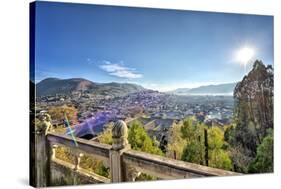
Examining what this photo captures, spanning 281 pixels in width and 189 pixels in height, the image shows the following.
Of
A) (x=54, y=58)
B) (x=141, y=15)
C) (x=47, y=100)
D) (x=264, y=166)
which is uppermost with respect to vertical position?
(x=141, y=15)

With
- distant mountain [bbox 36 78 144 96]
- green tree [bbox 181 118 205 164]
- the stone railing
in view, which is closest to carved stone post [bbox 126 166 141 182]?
the stone railing

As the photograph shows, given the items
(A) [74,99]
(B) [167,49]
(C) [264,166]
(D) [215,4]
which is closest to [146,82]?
(B) [167,49]

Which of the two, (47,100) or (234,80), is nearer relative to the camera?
(47,100)

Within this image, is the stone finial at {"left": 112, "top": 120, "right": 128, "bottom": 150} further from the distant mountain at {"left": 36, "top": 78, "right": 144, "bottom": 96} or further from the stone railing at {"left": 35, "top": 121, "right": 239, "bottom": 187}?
the distant mountain at {"left": 36, "top": 78, "right": 144, "bottom": 96}

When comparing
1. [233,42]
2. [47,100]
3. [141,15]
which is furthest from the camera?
[233,42]

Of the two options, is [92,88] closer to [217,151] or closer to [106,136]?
[106,136]

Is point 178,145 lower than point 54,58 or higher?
lower

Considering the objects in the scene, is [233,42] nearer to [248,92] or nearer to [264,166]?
[248,92]
